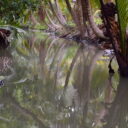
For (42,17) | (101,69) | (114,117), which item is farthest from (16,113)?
(42,17)

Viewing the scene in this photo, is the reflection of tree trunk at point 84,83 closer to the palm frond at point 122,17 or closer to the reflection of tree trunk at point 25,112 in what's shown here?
the reflection of tree trunk at point 25,112

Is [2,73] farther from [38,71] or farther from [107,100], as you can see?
[107,100]

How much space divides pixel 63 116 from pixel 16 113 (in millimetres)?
500

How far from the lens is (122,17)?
5543 mm

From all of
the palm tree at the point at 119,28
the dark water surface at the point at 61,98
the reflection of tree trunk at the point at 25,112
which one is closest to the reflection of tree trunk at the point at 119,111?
the dark water surface at the point at 61,98

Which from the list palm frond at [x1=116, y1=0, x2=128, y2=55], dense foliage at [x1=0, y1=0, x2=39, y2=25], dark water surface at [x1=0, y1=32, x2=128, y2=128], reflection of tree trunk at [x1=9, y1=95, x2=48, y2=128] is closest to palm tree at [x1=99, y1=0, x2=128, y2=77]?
palm frond at [x1=116, y1=0, x2=128, y2=55]

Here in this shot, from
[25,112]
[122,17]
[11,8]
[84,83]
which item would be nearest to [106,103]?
[25,112]

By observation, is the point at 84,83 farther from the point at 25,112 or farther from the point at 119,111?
the point at 25,112

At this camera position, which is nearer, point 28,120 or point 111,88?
point 28,120

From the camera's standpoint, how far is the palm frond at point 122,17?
5.42 metres

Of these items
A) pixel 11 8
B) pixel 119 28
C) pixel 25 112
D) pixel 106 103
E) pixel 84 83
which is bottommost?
pixel 84 83

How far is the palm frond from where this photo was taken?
5.42 meters

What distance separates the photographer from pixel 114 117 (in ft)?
11.9

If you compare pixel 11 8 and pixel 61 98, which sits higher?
pixel 11 8
